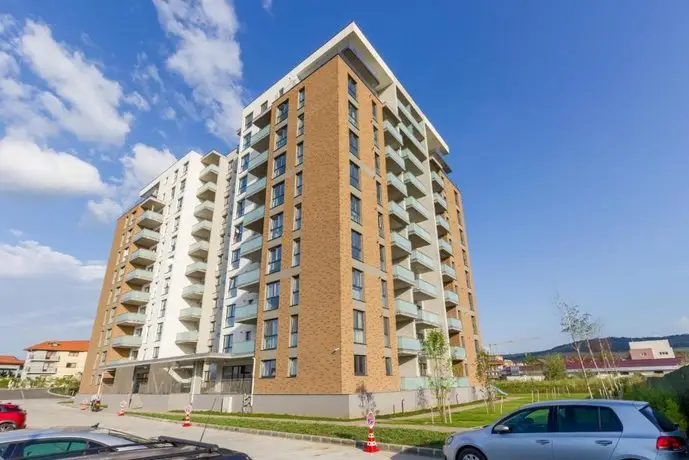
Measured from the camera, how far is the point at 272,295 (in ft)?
92.9

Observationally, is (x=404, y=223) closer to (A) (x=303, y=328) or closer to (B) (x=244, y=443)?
(A) (x=303, y=328)

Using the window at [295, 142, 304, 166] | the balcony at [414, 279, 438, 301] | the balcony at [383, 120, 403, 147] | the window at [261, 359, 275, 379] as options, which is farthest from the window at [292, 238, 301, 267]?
the balcony at [383, 120, 403, 147]

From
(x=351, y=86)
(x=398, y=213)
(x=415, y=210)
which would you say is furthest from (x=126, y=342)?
(x=351, y=86)

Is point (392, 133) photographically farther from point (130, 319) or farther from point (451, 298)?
point (130, 319)

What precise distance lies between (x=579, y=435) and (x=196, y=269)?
41.2 metres

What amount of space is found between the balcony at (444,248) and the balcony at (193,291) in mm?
26461

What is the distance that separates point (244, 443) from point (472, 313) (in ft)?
119

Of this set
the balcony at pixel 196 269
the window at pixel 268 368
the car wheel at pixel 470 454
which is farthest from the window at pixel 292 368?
the balcony at pixel 196 269

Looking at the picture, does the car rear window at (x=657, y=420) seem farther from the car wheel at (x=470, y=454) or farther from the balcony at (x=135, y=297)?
the balcony at (x=135, y=297)

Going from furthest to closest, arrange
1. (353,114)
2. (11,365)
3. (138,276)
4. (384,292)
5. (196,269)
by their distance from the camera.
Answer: (11,365) < (138,276) < (196,269) < (353,114) < (384,292)

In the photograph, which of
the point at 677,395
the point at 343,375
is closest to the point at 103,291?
the point at 343,375

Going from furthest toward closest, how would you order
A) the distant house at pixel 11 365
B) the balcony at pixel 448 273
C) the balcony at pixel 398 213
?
the distant house at pixel 11 365 < the balcony at pixel 448 273 < the balcony at pixel 398 213

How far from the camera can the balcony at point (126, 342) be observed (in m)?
42.4

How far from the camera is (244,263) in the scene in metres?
36.0
